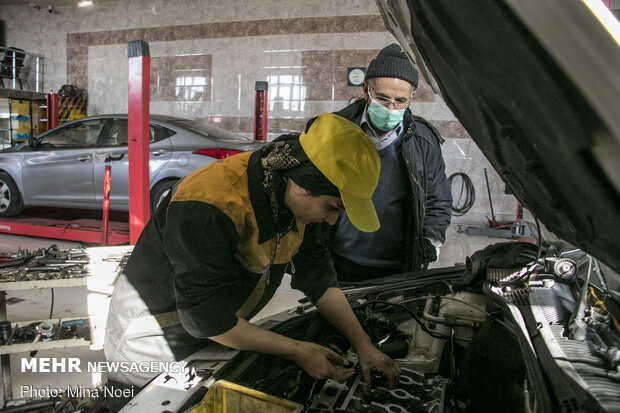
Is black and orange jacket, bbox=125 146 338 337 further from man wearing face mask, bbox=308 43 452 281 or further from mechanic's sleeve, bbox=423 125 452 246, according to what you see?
mechanic's sleeve, bbox=423 125 452 246

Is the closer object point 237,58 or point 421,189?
point 421,189

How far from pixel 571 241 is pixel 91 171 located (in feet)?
18.7

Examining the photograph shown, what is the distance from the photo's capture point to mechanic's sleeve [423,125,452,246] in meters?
2.28

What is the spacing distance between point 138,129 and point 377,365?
321 cm

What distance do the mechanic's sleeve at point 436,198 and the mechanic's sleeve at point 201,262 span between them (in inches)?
51.9

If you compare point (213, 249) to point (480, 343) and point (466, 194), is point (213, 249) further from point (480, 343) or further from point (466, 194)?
point (466, 194)

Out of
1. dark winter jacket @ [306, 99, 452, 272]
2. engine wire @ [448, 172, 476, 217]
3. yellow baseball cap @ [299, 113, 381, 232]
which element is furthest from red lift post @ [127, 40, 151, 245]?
engine wire @ [448, 172, 476, 217]

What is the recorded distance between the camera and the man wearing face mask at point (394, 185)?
2125mm

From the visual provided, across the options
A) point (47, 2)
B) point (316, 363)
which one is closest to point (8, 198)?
point (47, 2)

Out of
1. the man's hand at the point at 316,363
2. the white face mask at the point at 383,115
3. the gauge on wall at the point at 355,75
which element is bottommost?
the man's hand at the point at 316,363

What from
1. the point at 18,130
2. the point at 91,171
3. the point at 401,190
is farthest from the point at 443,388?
the point at 18,130

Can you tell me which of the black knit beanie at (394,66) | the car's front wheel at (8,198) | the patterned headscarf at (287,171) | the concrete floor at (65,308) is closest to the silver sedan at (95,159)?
the car's front wheel at (8,198)

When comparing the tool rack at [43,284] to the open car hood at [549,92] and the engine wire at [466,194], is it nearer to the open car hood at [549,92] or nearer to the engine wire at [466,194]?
the open car hood at [549,92]

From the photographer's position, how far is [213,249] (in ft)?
4.02
